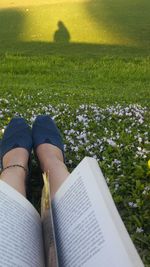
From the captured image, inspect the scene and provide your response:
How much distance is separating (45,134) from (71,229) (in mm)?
1519

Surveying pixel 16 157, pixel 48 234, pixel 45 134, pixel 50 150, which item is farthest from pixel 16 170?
pixel 48 234

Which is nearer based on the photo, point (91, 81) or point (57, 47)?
point (91, 81)

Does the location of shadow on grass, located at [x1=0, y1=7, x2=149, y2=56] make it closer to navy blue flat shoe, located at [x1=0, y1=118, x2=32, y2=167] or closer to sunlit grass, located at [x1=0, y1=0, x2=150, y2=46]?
sunlit grass, located at [x1=0, y1=0, x2=150, y2=46]

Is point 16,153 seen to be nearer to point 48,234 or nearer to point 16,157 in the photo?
point 16,157

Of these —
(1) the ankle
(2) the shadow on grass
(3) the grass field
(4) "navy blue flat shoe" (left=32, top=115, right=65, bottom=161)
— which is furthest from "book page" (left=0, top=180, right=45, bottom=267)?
(2) the shadow on grass

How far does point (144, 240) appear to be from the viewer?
8.61ft

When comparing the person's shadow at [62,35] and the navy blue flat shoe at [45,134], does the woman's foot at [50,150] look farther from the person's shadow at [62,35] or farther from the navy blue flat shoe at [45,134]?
the person's shadow at [62,35]

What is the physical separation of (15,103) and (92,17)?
7932mm

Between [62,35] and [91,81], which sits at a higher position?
[62,35]

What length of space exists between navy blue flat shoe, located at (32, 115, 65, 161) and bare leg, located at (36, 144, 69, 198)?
2.3 inches

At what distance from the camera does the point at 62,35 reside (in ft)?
36.4

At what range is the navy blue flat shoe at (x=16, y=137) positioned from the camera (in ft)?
11.1

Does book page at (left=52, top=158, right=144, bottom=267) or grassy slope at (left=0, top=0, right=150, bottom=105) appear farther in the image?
grassy slope at (left=0, top=0, right=150, bottom=105)

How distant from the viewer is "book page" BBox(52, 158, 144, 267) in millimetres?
1811
